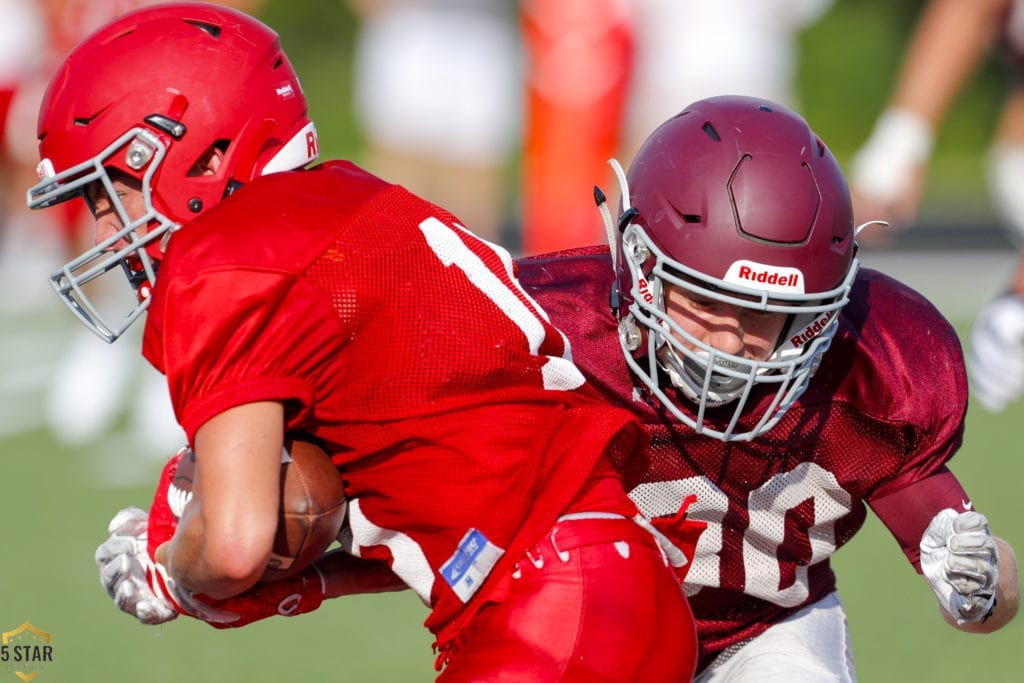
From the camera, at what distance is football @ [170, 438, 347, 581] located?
2246 millimetres

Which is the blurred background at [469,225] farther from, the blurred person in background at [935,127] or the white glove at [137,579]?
the white glove at [137,579]

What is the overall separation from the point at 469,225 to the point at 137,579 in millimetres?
6868

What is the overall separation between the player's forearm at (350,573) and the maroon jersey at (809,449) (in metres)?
0.50

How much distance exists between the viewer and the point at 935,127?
5.75 metres

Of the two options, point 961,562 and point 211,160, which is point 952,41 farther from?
point 211,160

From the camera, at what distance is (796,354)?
2582 mm

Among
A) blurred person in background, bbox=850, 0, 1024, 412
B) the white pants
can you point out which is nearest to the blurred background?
blurred person in background, bbox=850, 0, 1024, 412

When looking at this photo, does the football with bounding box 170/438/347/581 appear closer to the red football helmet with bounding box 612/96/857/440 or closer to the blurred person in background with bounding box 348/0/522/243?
the red football helmet with bounding box 612/96/857/440

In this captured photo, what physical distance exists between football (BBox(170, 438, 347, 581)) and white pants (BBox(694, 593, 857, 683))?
959 millimetres

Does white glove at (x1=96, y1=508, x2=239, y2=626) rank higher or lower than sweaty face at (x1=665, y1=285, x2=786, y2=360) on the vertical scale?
lower

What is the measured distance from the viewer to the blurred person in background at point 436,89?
8430 millimetres

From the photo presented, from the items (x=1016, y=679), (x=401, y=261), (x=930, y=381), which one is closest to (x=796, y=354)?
(x=930, y=381)

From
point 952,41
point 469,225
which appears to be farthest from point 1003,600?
point 469,225

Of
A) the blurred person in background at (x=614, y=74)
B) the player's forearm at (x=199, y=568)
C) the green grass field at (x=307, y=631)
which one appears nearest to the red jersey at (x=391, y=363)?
the player's forearm at (x=199, y=568)
